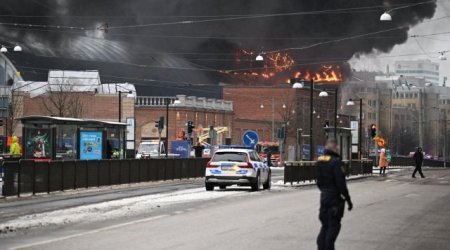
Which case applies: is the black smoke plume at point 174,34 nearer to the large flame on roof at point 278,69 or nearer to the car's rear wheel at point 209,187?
the large flame on roof at point 278,69

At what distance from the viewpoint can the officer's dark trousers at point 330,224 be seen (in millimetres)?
10594

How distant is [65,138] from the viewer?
108 ft

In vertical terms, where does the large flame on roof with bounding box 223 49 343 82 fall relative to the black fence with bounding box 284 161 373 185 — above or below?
above

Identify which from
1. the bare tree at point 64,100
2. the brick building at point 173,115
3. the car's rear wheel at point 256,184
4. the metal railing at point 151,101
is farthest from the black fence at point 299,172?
the metal railing at point 151,101

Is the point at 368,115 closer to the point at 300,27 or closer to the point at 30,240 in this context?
the point at 300,27

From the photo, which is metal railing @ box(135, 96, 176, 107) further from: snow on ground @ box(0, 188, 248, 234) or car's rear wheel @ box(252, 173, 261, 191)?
snow on ground @ box(0, 188, 248, 234)

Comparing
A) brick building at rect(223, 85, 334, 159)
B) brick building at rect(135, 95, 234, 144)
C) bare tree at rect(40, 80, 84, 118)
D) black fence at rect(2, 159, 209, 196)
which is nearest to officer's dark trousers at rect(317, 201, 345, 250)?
black fence at rect(2, 159, 209, 196)

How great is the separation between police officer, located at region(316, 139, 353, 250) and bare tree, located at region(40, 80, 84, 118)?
2762 inches

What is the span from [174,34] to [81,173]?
9389 centimetres

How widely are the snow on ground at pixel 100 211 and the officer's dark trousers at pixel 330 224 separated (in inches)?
261

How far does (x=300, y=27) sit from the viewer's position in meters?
91.6

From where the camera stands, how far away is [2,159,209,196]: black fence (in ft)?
84.2

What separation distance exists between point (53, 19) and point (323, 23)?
41486mm

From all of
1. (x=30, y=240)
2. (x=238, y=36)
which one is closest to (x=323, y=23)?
(x=238, y=36)
